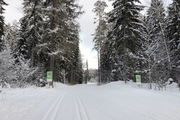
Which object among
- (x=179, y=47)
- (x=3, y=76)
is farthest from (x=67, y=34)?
(x=179, y=47)

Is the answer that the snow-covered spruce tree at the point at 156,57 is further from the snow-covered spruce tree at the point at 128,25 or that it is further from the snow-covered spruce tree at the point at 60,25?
the snow-covered spruce tree at the point at 60,25

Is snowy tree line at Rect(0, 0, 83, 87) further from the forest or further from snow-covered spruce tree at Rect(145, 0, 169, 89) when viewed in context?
snow-covered spruce tree at Rect(145, 0, 169, 89)

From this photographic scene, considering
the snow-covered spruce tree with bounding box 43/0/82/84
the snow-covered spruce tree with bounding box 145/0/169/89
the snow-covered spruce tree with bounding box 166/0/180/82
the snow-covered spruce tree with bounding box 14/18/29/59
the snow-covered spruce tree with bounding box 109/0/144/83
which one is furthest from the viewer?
the snow-covered spruce tree with bounding box 14/18/29/59

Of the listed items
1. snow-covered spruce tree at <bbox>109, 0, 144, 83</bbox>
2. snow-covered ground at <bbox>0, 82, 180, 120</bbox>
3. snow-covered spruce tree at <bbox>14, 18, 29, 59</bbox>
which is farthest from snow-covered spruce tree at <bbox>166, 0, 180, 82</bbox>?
snow-covered spruce tree at <bbox>14, 18, 29, 59</bbox>

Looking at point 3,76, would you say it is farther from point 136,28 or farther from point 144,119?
point 136,28

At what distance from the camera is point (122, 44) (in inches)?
595

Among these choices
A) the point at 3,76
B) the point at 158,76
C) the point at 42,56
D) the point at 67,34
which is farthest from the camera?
the point at 42,56

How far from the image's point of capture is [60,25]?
45.6ft

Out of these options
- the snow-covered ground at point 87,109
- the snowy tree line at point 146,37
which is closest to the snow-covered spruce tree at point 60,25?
the snowy tree line at point 146,37

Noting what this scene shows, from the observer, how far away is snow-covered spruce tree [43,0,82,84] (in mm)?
→ 12891

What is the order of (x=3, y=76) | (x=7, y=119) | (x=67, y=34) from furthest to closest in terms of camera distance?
1. (x=67, y=34)
2. (x=3, y=76)
3. (x=7, y=119)

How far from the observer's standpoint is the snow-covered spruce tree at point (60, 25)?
12891mm

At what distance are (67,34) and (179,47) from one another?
14779 millimetres

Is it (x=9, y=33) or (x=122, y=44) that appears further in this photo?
(x=9, y=33)
